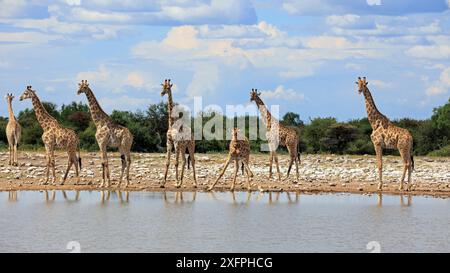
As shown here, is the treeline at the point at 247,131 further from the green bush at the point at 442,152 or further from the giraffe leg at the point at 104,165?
the giraffe leg at the point at 104,165

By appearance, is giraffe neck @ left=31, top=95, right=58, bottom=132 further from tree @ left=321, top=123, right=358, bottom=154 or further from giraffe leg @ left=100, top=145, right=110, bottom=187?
tree @ left=321, top=123, right=358, bottom=154

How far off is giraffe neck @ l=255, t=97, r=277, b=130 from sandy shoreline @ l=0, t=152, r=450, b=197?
1112 mm

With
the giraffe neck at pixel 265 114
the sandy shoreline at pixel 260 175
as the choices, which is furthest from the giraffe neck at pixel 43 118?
the giraffe neck at pixel 265 114

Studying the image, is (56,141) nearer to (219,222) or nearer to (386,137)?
(219,222)

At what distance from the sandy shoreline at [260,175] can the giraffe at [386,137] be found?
500 mm

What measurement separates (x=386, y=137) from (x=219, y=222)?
5.08 meters

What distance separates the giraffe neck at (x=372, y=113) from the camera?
63.9 ft

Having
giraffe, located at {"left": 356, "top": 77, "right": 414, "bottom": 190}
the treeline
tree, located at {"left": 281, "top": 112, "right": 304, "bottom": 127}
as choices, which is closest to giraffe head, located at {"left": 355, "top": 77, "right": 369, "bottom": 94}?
giraffe, located at {"left": 356, "top": 77, "right": 414, "bottom": 190}

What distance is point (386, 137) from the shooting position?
19.2 metres

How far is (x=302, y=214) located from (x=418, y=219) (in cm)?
177

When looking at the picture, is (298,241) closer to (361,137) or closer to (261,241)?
A: (261,241)

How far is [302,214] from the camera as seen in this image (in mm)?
16078

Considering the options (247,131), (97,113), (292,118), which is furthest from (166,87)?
(292,118)
